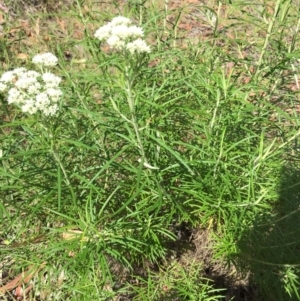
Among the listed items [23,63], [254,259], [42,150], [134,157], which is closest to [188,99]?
[134,157]

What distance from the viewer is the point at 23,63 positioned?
473 cm

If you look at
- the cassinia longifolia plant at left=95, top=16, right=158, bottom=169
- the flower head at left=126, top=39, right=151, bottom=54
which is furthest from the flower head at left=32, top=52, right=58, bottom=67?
the flower head at left=126, top=39, right=151, bottom=54

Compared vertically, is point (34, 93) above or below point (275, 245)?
above

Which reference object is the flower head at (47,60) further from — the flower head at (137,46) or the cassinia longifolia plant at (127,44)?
the flower head at (137,46)

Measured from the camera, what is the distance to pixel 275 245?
253cm

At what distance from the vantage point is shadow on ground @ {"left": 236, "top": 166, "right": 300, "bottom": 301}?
2504 millimetres

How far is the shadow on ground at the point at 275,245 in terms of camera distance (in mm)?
2504

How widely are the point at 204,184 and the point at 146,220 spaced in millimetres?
404

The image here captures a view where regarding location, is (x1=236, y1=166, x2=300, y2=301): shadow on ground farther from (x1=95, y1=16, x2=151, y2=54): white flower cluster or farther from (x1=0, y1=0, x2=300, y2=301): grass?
(x1=95, y1=16, x2=151, y2=54): white flower cluster

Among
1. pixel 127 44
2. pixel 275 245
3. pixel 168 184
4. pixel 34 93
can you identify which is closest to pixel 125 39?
pixel 127 44

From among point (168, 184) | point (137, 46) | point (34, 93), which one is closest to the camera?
point (137, 46)

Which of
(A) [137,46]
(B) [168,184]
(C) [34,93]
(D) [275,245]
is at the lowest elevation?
(D) [275,245]

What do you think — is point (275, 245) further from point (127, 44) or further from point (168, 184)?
point (127, 44)

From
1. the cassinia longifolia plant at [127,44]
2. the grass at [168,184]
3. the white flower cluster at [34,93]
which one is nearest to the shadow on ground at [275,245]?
Result: the grass at [168,184]
